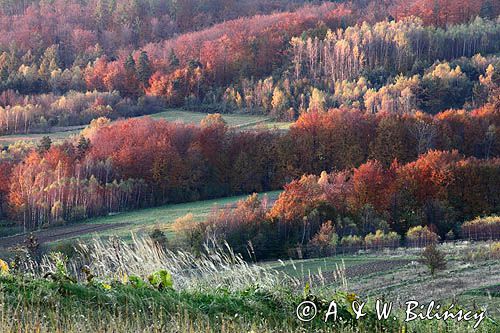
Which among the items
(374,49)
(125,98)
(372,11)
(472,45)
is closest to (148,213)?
(125,98)

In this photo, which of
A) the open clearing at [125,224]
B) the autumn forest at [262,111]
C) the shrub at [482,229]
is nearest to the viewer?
the shrub at [482,229]

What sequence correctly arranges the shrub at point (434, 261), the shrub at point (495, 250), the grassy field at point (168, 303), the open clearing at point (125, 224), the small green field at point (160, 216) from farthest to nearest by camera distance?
the small green field at point (160, 216), the open clearing at point (125, 224), the shrub at point (495, 250), the shrub at point (434, 261), the grassy field at point (168, 303)

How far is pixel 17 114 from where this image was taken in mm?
77188

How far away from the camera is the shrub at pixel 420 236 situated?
3934cm

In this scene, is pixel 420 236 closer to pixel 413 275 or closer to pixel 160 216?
pixel 413 275

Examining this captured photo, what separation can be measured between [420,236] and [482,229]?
378 centimetres

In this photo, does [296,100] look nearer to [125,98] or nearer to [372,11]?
[125,98]

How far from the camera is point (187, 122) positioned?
263 feet

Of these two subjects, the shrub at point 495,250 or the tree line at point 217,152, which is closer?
the shrub at point 495,250

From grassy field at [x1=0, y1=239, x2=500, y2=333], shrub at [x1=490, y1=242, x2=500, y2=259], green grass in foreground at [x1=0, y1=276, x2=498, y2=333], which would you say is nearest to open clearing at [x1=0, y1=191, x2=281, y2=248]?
shrub at [x1=490, y1=242, x2=500, y2=259]

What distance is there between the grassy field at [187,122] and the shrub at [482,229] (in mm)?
32763

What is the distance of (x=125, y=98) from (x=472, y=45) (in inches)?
1806

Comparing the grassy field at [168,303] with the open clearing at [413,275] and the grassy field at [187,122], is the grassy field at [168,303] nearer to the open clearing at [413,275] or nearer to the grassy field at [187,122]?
the open clearing at [413,275]

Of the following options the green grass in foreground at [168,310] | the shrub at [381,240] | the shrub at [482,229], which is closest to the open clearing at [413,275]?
the shrub at [381,240]
